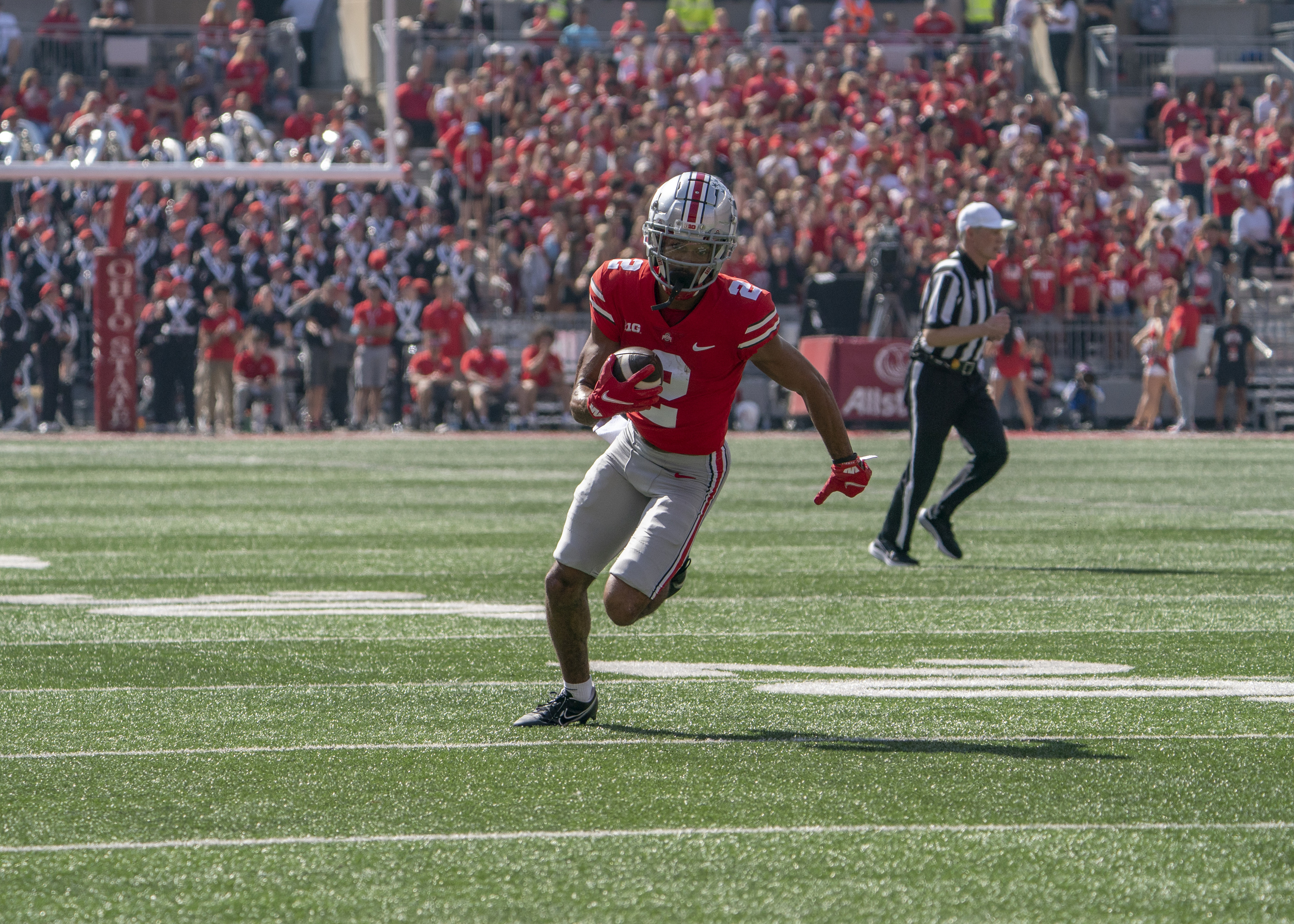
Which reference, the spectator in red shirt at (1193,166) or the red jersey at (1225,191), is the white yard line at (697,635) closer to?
the red jersey at (1225,191)

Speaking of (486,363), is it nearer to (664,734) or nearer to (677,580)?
(677,580)

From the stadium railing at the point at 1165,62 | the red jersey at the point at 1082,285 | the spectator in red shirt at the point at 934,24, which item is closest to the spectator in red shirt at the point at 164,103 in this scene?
the red jersey at the point at 1082,285

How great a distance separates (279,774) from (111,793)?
0.46 meters

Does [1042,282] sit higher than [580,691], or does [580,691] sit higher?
[580,691]

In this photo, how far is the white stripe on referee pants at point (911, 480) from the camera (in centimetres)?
1120

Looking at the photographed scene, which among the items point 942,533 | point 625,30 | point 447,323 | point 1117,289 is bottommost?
point 447,323

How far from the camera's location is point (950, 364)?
36.7 ft

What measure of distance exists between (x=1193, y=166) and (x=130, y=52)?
51.8 feet

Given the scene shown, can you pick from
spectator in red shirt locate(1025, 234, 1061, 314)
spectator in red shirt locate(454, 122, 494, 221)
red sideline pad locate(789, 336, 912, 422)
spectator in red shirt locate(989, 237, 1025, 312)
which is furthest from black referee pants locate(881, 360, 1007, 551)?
spectator in red shirt locate(454, 122, 494, 221)

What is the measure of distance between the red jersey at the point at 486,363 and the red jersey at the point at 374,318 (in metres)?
1.02

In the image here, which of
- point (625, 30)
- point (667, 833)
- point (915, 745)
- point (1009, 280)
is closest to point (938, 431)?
point (915, 745)

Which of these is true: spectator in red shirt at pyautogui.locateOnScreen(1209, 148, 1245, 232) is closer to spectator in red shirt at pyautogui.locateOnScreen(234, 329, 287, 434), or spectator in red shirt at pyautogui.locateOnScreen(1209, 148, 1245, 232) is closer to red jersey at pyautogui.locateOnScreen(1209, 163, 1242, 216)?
red jersey at pyautogui.locateOnScreen(1209, 163, 1242, 216)

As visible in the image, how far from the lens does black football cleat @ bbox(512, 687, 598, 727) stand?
6336mm

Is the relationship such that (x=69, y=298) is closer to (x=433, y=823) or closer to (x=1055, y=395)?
(x=1055, y=395)
